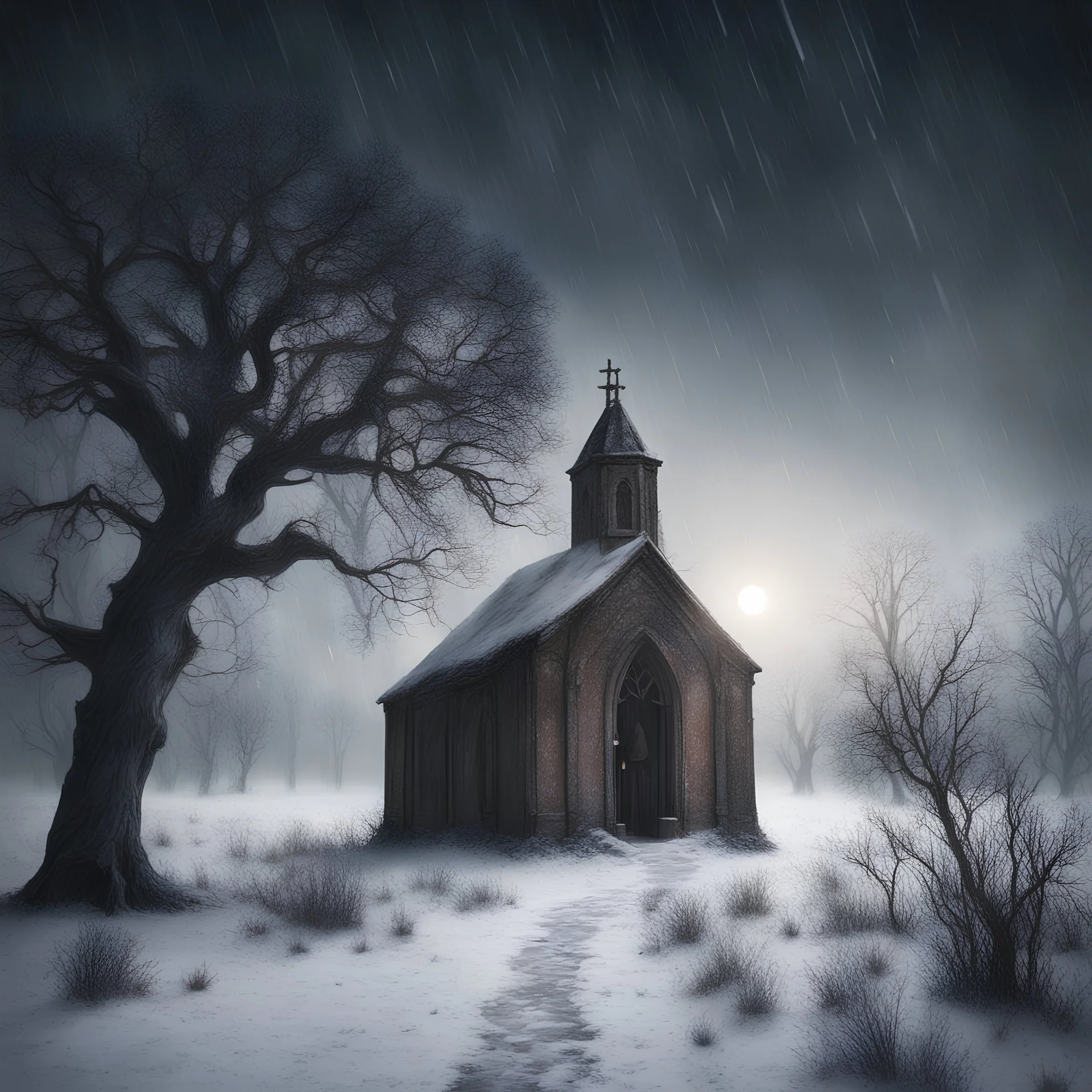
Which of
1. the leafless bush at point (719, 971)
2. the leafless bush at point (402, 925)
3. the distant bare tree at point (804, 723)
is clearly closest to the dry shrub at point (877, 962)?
the leafless bush at point (719, 971)

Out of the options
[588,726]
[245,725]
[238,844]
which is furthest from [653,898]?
[245,725]

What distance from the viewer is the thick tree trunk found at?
47.8ft

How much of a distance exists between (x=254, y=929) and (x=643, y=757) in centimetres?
1290

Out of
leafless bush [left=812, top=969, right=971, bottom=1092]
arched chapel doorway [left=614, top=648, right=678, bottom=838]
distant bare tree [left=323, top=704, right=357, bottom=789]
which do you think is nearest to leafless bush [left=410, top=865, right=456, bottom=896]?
arched chapel doorway [left=614, top=648, right=678, bottom=838]

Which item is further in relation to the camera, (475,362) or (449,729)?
(449,729)

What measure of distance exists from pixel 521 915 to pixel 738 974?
530 cm

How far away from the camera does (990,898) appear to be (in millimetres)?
8242

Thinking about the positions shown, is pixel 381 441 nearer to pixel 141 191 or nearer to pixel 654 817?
pixel 141 191

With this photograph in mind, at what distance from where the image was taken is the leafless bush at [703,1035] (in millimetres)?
7805

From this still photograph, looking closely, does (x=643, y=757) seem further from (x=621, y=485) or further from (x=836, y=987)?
(x=836, y=987)

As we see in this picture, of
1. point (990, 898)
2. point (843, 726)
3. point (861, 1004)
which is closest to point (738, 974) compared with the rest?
point (861, 1004)

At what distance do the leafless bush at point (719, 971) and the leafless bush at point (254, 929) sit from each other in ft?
18.7

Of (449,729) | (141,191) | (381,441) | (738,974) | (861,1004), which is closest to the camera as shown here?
(861,1004)

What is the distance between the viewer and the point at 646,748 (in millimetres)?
23688
